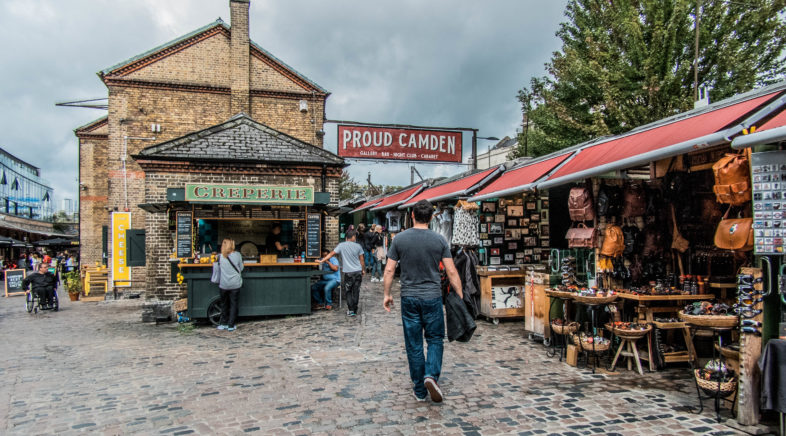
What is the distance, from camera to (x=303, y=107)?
20484mm

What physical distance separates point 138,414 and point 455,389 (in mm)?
3293

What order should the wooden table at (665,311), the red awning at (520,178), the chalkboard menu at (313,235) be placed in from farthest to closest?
the chalkboard menu at (313,235) → the red awning at (520,178) → the wooden table at (665,311)

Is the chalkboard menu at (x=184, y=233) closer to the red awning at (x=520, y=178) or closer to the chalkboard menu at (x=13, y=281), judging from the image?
the red awning at (x=520, y=178)

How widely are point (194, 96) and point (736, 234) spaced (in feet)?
63.4

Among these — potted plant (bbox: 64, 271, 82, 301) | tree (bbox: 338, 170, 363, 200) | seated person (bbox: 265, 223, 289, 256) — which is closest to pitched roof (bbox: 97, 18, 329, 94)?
potted plant (bbox: 64, 271, 82, 301)

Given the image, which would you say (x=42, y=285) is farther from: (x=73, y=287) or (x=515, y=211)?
(x=515, y=211)

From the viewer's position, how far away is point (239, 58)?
19.8 metres

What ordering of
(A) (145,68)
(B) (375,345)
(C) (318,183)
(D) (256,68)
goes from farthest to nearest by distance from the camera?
(D) (256,68), (A) (145,68), (C) (318,183), (B) (375,345)

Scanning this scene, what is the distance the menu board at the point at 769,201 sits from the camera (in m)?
3.99

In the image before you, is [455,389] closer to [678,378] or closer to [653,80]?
[678,378]

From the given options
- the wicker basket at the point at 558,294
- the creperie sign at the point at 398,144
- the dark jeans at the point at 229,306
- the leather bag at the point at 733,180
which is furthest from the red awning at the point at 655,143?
the creperie sign at the point at 398,144

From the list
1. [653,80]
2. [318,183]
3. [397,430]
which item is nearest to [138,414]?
[397,430]

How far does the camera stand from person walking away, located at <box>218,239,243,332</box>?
31.1ft

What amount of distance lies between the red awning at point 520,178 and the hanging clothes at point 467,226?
0.46 meters
